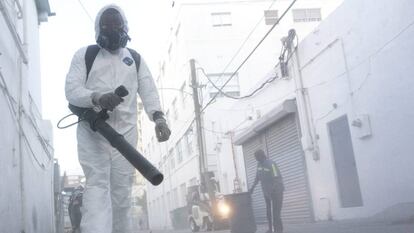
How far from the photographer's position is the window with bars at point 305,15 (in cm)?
2974

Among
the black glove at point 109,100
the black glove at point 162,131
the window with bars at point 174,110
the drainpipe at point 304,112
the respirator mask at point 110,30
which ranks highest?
the window with bars at point 174,110

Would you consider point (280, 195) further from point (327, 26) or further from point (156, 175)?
point (156, 175)

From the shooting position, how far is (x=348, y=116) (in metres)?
11.1

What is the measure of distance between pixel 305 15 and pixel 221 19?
4.85 meters

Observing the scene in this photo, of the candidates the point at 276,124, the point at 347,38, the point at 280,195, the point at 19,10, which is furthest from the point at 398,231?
the point at 276,124

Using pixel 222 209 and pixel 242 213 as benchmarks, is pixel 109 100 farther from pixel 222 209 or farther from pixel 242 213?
pixel 222 209

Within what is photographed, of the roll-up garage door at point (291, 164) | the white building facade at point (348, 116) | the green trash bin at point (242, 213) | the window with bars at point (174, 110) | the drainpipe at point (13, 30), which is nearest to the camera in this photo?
the drainpipe at point (13, 30)

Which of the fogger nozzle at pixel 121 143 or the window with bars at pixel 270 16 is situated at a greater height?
the window with bars at pixel 270 16

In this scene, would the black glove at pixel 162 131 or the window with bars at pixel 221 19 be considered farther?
→ the window with bars at pixel 221 19

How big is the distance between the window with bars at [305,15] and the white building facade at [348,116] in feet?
49.8

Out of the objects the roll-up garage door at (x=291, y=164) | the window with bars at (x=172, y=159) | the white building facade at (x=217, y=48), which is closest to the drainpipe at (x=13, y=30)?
the roll-up garage door at (x=291, y=164)

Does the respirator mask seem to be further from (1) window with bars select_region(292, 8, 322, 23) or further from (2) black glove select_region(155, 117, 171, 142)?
(1) window with bars select_region(292, 8, 322, 23)

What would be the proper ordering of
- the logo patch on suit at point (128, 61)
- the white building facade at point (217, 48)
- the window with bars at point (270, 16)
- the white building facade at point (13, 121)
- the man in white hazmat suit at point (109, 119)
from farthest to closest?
1. the window with bars at point (270, 16)
2. the white building facade at point (217, 48)
3. the white building facade at point (13, 121)
4. the logo patch on suit at point (128, 61)
5. the man in white hazmat suit at point (109, 119)

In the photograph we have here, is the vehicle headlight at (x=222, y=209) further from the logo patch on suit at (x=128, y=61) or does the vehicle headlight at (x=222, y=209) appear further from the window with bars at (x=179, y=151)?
the window with bars at (x=179, y=151)
